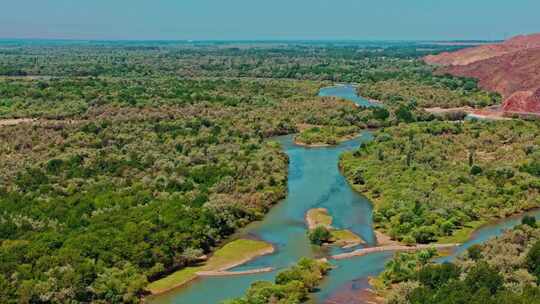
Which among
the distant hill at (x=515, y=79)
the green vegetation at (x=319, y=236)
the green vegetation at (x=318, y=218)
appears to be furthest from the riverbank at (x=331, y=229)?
the distant hill at (x=515, y=79)

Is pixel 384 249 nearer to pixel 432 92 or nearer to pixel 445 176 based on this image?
pixel 445 176

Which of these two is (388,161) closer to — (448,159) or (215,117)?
(448,159)

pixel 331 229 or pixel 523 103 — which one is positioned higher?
pixel 523 103

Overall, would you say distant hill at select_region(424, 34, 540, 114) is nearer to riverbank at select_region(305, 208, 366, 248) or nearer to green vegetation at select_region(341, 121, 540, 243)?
green vegetation at select_region(341, 121, 540, 243)

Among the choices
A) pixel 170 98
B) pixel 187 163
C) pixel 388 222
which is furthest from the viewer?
pixel 170 98

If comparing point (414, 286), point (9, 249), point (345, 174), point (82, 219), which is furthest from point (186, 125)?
point (414, 286)

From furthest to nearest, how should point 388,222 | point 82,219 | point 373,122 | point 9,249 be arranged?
point 373,122 < point 388,222 < point 82,219 < point 9,249

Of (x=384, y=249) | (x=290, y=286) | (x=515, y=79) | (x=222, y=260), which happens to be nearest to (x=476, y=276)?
(x=290, y=286)

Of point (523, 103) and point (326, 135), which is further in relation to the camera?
point (523, 103)
